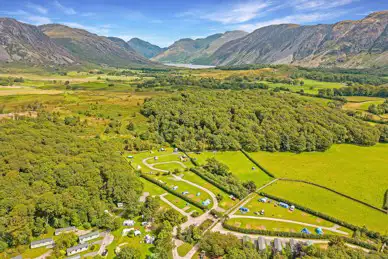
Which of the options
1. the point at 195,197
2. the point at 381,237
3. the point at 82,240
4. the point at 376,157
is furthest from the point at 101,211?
the point at 376,157

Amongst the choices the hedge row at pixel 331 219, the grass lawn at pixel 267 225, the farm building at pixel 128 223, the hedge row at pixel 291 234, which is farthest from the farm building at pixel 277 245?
the farm building at pixel 128 223

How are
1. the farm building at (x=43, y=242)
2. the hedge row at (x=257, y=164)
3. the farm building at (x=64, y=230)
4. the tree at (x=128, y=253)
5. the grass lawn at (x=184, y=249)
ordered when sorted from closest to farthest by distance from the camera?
the tree at (x=128, y=253) < the grass lawn at (x=184, y=249) < the farm building at (x=43, y=242) < the farm building at (x=64, y=230) < the hedge row at (x=257, y=164)

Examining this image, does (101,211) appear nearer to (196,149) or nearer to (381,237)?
(196,149)

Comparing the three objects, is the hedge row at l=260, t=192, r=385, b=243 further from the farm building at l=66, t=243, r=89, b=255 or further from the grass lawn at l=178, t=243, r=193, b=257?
the farm building at l=66, t=243, r=89, b=255

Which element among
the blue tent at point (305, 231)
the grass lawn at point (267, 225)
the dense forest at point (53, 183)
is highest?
the dense forest at point (53, 183)

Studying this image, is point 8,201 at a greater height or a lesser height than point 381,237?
greater

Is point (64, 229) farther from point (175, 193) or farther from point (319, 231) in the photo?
point (319, 231)

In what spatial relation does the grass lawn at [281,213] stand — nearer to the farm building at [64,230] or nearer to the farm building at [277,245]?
the farm building at [277,245]
